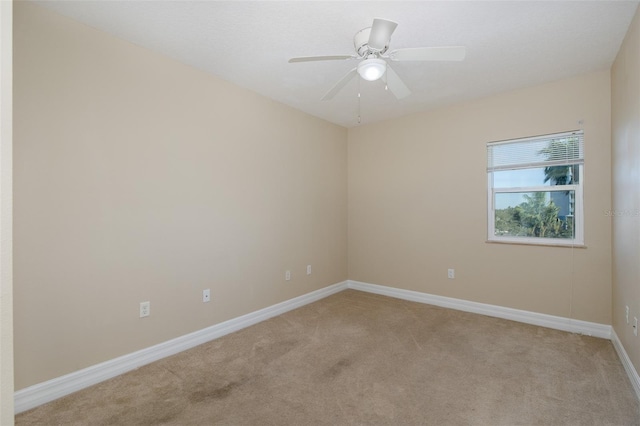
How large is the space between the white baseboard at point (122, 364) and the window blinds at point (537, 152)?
3089 mm

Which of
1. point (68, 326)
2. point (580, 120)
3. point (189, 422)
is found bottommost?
point (189, 422)

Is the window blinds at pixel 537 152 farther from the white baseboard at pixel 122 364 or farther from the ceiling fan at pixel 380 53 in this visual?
the white baseboard at pixel 122 364

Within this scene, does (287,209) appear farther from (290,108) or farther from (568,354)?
(568,354)

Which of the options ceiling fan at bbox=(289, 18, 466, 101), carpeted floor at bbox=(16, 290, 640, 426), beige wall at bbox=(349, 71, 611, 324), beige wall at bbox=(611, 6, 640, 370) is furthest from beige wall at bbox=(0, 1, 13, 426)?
beige wall at bbox=(349, 71, 611, 324)

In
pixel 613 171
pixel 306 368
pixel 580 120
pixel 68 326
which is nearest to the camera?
pixel 68 326

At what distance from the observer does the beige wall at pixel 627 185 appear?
2.09m

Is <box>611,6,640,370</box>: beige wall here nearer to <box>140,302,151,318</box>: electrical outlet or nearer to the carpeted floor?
the carpeted floor

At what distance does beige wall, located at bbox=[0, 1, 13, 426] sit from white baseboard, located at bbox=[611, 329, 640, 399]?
3.26 m

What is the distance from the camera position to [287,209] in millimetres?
3893

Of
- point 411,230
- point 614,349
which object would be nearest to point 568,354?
point 614,349

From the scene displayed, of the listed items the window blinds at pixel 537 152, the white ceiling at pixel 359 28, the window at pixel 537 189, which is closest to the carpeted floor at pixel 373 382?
the window at pixel 537 189

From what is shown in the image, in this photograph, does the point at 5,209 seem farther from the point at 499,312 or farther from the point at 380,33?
the point at 499,312

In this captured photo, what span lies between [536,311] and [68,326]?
4215 millimetres

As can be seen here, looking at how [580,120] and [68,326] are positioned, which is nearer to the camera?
[68,326]
